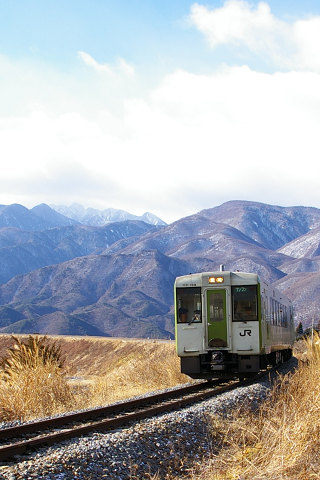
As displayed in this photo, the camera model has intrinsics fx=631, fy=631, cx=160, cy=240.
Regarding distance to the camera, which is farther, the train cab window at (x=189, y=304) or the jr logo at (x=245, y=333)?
the train cab window at (x=189, y=304)

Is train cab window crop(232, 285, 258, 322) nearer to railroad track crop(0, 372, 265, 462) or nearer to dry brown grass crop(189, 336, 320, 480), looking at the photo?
railroad track crop(0, 372, 265, 462)

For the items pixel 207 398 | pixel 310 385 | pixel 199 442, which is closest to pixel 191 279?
pixel 207 398

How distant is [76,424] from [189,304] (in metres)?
7.20

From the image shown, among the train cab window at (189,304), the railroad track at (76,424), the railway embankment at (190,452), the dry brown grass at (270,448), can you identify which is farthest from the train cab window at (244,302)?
the railway embankment at (190,452)

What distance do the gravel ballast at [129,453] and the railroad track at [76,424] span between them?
0.19m

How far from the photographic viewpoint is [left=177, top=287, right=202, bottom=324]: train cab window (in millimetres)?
16156

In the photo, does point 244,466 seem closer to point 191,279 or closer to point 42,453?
point 42,453

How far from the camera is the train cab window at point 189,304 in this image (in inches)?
636

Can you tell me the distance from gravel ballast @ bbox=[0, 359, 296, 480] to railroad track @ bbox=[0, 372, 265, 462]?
19 cm

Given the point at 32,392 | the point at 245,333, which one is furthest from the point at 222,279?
the point at 32,392

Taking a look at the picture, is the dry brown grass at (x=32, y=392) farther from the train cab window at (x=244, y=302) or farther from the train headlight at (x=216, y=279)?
the train cab window at (x=244, y=302)

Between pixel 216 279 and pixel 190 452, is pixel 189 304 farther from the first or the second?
pixel 190 452

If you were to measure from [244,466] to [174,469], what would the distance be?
0.83 meters

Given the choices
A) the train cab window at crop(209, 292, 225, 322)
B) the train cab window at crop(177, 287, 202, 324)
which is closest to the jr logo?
the train cab window at crop(209, 292, 225, 322)
